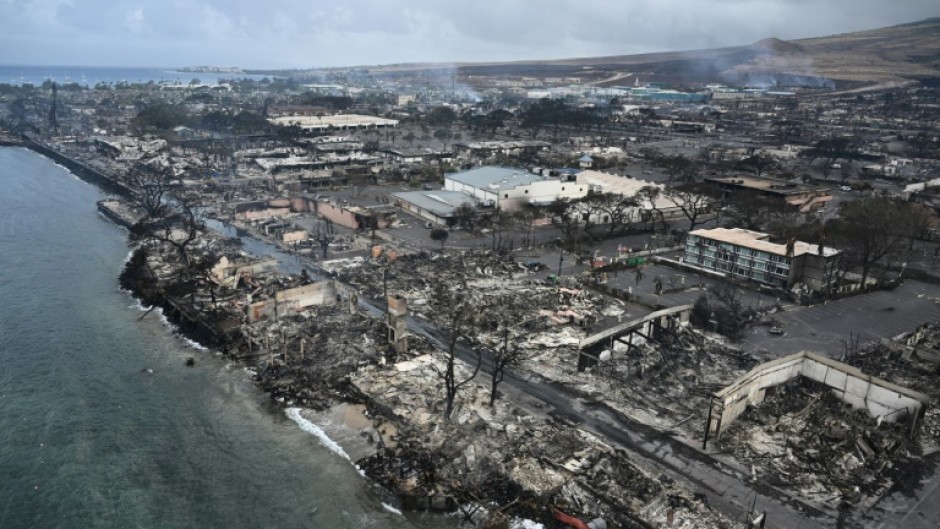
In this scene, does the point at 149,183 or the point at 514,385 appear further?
the point at 149,183

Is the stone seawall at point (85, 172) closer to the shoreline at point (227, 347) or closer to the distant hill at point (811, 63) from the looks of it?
the shoreline at point (227, 347)

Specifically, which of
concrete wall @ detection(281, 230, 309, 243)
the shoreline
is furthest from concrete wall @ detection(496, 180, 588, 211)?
the shoreline

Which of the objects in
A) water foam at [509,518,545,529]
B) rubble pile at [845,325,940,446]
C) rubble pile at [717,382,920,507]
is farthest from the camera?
rubble pile at [845,325,940,446]

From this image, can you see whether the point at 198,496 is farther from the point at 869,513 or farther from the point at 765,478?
the point at 869,513

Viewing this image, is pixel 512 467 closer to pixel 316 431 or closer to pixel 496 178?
pixel 316 431

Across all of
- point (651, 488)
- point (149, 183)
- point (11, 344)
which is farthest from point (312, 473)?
point (149, 183)

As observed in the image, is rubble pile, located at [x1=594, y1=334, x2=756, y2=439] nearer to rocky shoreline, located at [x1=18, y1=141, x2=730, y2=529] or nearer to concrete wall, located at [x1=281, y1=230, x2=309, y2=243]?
rocky shoreline, located at [x1=18, y1=141, x2=730, y2=529]
